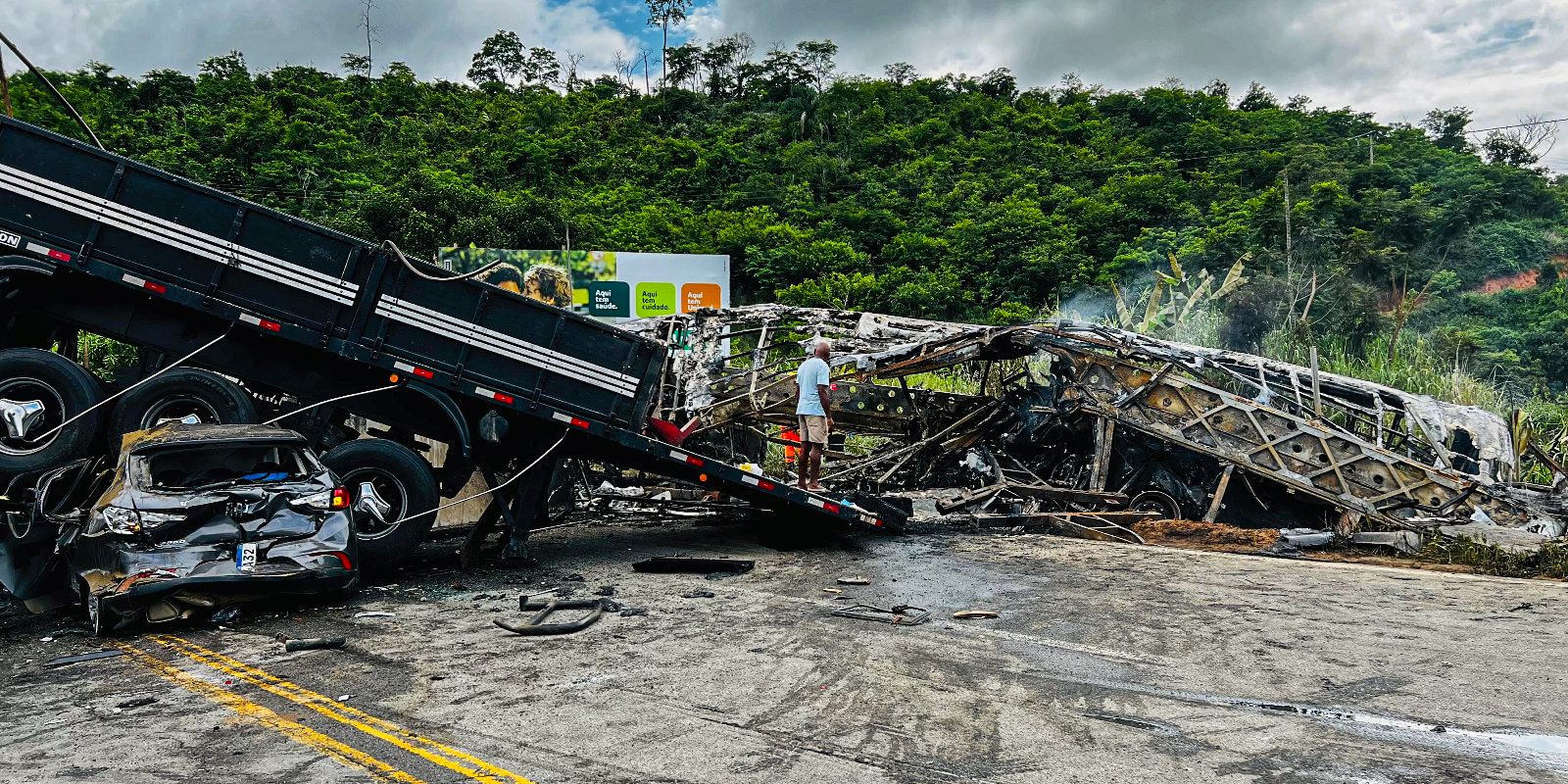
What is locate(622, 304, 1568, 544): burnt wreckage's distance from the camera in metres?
12.3

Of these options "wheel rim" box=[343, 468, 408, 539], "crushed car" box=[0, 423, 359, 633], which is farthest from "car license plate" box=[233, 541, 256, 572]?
"wheel rim" box=[343, 468, 408, 539]

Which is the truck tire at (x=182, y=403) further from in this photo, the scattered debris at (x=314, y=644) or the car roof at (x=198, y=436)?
the scattered debris at (x=314, y=644)

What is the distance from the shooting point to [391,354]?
10.0m

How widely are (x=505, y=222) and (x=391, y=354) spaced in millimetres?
26635

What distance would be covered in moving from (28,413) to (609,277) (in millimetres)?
21561

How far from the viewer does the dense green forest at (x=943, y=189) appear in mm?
33625

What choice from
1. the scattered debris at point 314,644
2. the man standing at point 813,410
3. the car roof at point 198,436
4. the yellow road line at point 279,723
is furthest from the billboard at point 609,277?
the yellow road line at point 279,723

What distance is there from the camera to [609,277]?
30344 mm

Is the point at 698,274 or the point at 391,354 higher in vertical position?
the point at 698,274

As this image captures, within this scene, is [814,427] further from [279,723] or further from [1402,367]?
[1402,367]

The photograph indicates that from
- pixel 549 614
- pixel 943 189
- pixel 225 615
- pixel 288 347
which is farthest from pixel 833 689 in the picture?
pixel 943 189

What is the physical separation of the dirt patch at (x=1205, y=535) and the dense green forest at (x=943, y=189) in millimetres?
11161

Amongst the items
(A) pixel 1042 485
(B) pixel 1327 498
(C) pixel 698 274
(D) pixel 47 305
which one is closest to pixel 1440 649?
(B) pixel 1327 498

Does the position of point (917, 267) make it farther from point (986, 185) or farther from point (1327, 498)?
point (1327, 498)
